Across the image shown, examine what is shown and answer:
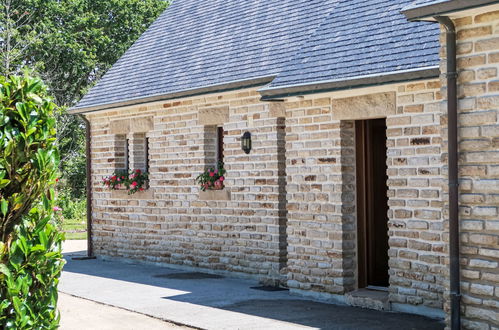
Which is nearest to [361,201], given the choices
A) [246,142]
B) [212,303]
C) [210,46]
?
[212,303]

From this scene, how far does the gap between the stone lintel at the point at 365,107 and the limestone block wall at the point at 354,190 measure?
0.04 feet

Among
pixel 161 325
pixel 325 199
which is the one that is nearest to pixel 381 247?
pixel 325 199

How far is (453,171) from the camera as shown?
24.0ft

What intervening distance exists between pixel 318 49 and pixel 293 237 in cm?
279

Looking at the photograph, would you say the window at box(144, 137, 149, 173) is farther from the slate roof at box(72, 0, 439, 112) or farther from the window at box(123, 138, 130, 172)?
the slate roof at box(72, 0, 439, 112)

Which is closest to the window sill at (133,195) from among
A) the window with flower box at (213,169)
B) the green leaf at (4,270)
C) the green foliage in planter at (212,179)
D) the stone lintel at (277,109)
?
the window with flower box at (213,169)

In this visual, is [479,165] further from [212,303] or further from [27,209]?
[212,303]

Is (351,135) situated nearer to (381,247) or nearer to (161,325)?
(381,247)

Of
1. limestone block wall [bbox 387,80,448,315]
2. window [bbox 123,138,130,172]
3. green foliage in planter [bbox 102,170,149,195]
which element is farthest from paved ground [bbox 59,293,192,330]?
window [bbox 123,138,130,172]

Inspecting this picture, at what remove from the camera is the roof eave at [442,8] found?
22.3 feet

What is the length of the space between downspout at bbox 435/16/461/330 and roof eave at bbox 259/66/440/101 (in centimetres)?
135

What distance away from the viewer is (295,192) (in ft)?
36.5

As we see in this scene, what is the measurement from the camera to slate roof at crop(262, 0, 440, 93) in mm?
9336

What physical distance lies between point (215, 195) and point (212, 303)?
3381mm
